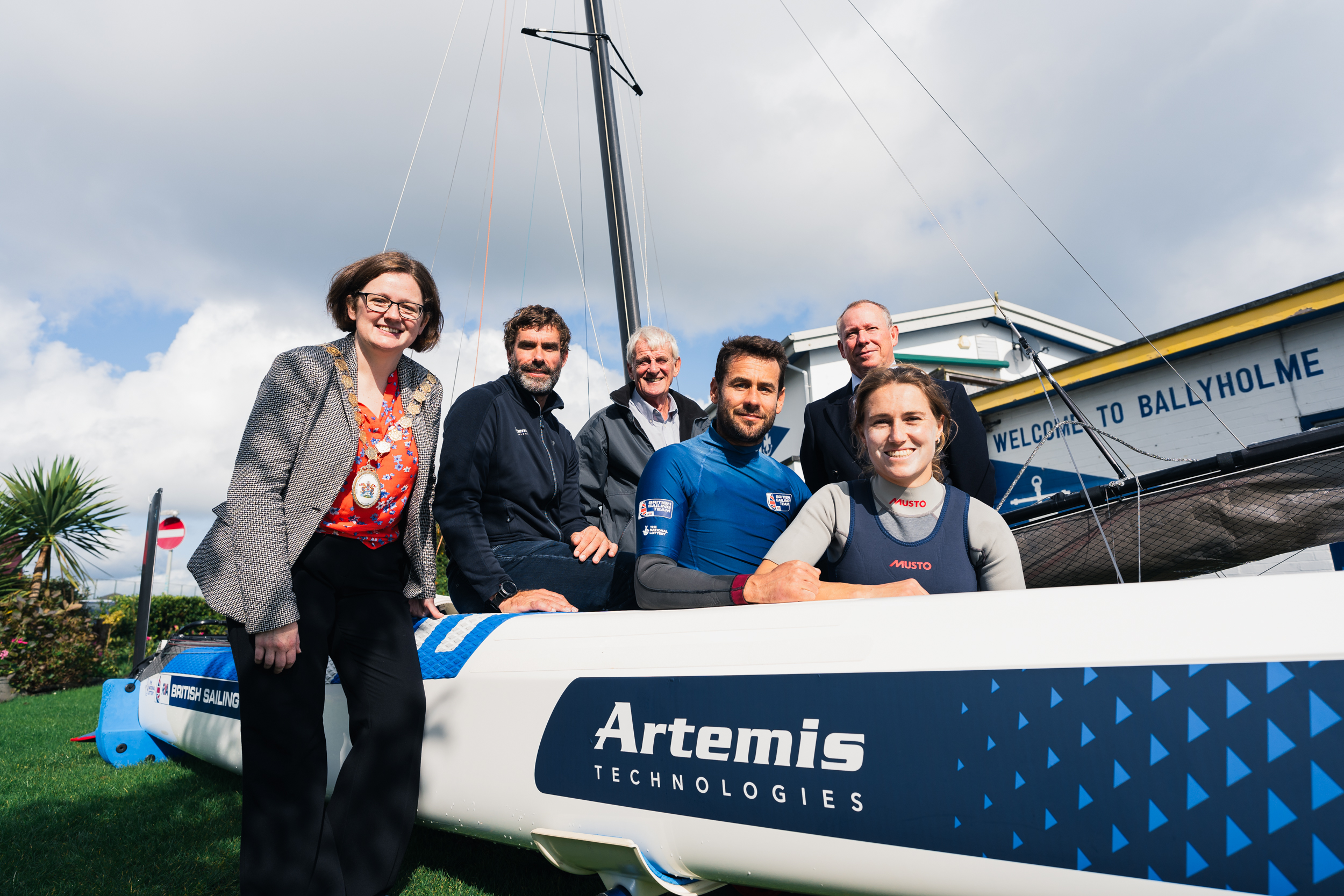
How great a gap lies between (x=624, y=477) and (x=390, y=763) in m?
1.59

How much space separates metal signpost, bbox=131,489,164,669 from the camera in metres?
6.60

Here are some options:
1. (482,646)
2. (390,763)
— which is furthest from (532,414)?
(390,763)

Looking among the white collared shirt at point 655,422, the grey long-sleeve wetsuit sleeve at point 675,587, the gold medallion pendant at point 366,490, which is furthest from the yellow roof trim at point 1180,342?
the gold medallion pendant at point 366,490

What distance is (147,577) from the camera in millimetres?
6770

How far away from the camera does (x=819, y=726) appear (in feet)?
5.01

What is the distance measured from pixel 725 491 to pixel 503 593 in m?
0.87

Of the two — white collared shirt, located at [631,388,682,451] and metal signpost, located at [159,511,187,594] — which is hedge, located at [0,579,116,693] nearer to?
metal signpost, located at [159,511,187,594]

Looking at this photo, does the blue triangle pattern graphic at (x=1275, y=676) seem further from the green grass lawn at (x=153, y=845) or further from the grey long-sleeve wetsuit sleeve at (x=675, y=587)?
the green grass lawn at (x=153, y=845)

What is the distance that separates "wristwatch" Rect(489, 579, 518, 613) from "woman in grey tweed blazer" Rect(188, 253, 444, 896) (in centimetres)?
30

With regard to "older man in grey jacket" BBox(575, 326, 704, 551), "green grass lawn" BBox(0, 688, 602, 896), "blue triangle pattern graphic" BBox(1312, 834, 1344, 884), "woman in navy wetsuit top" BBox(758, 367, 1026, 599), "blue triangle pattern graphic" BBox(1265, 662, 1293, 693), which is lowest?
"green grass lawn" BBox(0, 688, 602, 896)

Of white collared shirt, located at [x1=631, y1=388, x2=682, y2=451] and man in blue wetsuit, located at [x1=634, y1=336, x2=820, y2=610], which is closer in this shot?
man in blue wetsuit, located at [x1=634, y1=336, x2=820, y2=610]

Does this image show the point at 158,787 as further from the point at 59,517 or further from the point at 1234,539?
the point at 59,517

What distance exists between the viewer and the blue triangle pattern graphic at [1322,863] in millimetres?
1098

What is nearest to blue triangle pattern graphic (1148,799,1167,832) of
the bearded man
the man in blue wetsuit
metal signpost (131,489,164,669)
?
the man in blue wetsuit
